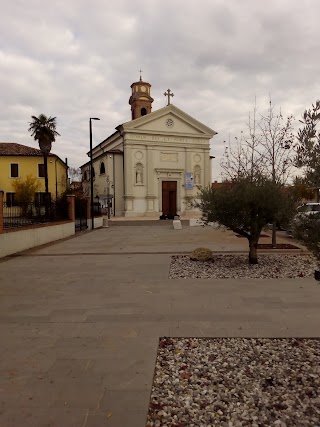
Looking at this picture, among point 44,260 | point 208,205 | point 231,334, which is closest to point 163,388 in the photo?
point 231,334

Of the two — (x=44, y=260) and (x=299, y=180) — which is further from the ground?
(x=299, y=180)

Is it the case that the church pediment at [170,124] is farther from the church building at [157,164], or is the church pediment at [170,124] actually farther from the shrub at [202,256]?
the shrub at [202,256]

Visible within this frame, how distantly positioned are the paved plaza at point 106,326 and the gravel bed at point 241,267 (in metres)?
0.47

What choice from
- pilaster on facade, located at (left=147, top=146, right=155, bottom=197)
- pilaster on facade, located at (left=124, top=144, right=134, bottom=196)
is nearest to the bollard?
pilaster on facade, located at (left=124, top=144, right=134, bottom=196)

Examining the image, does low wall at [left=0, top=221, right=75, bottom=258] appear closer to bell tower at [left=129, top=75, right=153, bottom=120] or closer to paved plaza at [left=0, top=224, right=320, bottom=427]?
paved plaza at [left=0, top=224, right=320, bottom=427]

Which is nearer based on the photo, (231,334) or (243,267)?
(231,334)

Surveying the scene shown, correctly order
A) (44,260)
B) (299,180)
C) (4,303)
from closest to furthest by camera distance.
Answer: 1. (299,180)
2. (4,303)
3. (44,260)

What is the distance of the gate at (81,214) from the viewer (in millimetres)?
22859

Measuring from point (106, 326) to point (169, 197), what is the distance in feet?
133

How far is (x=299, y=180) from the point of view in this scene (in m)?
3.02

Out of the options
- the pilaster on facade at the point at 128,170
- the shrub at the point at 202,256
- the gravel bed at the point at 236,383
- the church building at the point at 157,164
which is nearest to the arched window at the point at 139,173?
the church building at the point at 157,164

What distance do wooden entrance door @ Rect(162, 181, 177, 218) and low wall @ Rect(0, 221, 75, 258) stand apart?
2638cm

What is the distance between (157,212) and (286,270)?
34.9 m

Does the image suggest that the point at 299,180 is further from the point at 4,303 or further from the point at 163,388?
the point at 4,303
